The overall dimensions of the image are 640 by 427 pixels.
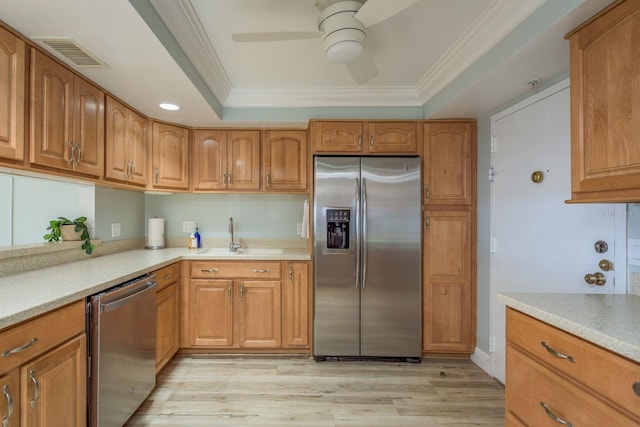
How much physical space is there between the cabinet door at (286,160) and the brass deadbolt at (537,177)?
1.88m

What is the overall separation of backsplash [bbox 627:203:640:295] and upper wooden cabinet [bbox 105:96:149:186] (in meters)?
3.20

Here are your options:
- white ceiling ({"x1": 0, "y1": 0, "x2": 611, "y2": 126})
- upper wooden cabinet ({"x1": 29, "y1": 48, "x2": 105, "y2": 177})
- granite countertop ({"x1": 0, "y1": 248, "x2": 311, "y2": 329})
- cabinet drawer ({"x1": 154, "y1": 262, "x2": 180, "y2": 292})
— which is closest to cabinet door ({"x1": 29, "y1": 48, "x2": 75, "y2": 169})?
upper wooden cabinet ({"x1": 29, "y1": 48, "x2": 105, "y2": 177})

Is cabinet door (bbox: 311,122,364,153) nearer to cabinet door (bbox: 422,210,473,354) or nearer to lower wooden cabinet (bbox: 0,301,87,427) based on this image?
cabinet door (bbox: 422,210,473,354)

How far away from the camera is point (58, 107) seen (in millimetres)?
1726

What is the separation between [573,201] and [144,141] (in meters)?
3.17

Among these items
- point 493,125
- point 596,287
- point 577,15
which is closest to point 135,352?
point 596,287

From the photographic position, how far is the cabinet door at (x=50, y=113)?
1568 millimetres

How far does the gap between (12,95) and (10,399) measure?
135 centimetres

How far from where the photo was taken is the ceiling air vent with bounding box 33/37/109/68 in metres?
1.53

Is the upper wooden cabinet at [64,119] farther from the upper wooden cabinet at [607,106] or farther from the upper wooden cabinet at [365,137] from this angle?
the upper wooden cabinet at [607,106]

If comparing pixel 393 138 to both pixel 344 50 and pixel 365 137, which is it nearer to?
pixel 365 137

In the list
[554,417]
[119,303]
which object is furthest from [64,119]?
[554,417]

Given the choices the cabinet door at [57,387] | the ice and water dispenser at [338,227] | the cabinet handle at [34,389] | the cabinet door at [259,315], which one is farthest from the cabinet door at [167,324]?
the ice and water dispenser at [338,227]

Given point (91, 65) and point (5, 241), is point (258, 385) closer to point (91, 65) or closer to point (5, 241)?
point (5, 241)
